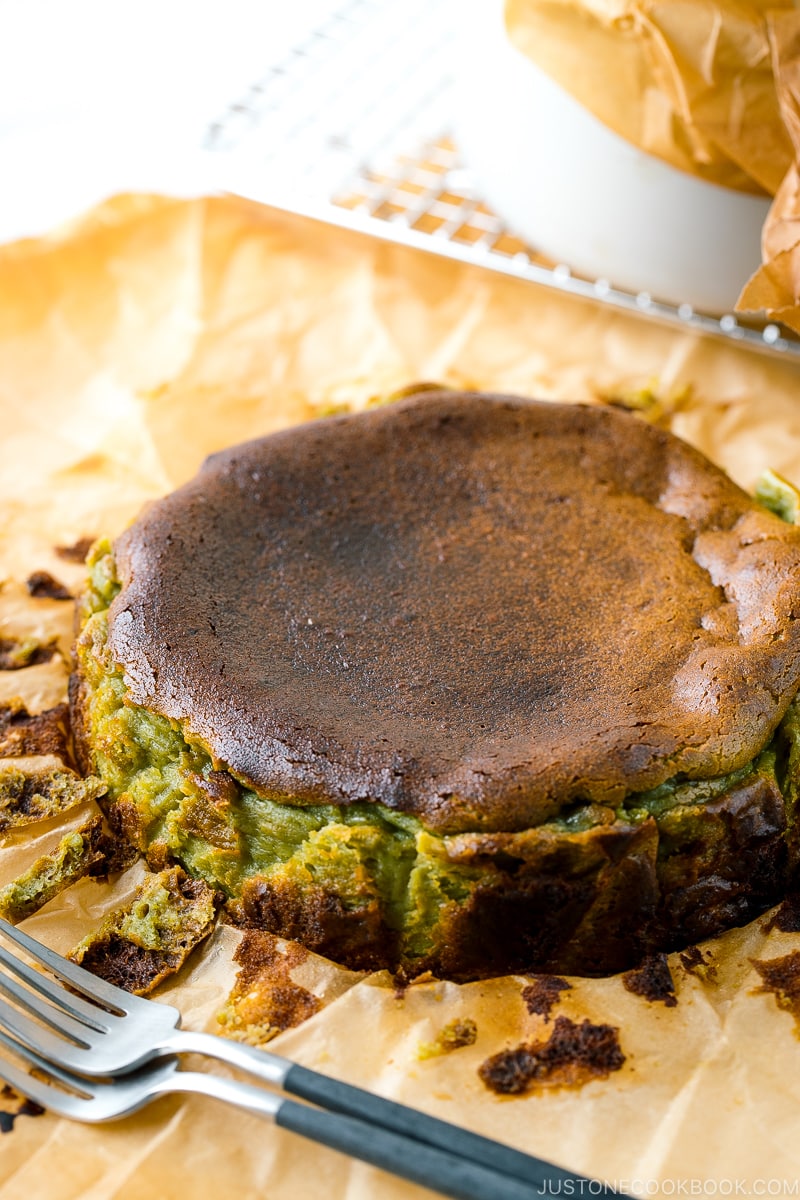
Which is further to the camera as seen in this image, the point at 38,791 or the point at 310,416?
the point at 310,416

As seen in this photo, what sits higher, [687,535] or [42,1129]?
[687,535]

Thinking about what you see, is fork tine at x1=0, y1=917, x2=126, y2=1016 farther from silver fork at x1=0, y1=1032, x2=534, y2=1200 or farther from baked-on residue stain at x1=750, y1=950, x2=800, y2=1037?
baked-on residue stain at x1=750, y1=950, x2=800, y2=1037

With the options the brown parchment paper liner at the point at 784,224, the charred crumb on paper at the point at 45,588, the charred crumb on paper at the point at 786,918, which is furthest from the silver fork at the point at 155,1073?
the brown parchment paper liner at the point at 784,224

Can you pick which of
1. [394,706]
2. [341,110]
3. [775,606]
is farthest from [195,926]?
[341,110]

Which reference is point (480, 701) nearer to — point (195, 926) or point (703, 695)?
point (703, 695)

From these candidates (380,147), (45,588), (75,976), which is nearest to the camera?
(75,976)

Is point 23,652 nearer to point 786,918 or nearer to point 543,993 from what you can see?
point 543,993

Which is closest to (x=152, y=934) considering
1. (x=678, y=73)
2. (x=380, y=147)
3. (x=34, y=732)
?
(x=34, y=732)

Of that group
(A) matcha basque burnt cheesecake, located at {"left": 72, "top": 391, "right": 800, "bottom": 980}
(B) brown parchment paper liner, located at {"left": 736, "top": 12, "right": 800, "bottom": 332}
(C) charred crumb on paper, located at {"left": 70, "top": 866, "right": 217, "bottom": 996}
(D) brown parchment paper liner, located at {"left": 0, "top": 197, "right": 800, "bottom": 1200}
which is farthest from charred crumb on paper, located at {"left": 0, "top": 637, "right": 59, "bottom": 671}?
(B) brown parchment paper liner, located at {"left": 736, "top": 12, "right": 800, "bottom": 332}
